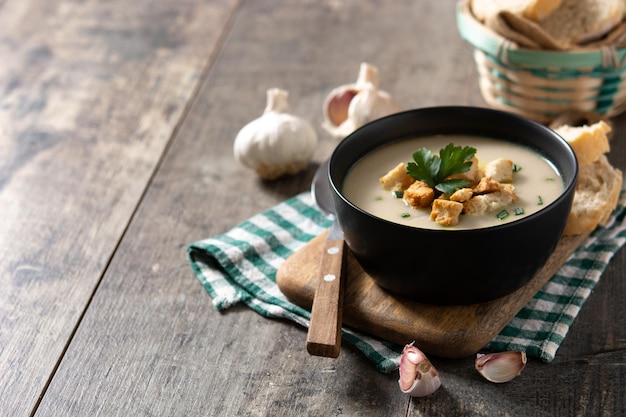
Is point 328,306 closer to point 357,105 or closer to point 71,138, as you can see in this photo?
point 357,105

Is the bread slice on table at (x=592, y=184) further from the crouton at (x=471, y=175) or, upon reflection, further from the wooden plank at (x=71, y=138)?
the wooden plank at (x=71, y=138)

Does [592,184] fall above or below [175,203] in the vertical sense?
above

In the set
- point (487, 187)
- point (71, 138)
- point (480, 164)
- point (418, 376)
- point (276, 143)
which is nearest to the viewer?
point (418, 376)

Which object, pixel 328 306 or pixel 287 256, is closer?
pixel 328 306

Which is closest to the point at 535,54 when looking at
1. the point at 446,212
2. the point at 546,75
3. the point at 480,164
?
the point at 546,75

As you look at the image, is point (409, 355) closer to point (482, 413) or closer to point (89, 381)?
A: point (482, 413)

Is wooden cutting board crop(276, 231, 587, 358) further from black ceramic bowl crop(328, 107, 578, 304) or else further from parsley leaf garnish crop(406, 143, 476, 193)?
parsley leaf garnish crop(406, 143, 476, 193)
